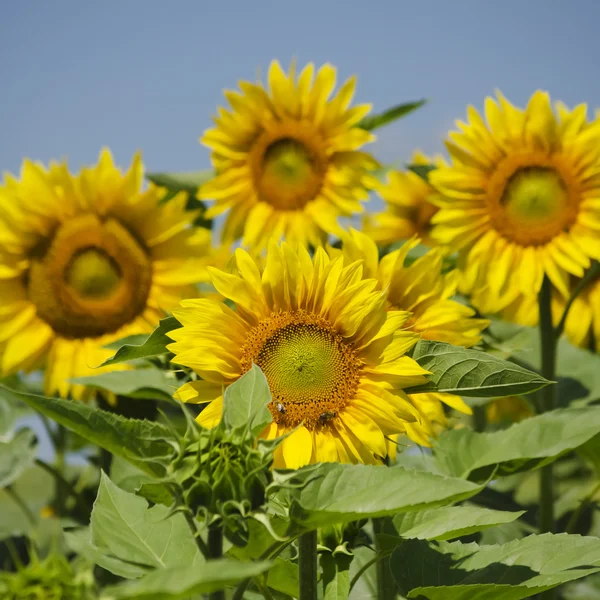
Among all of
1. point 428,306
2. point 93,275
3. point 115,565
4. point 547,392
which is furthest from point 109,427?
point 93,275

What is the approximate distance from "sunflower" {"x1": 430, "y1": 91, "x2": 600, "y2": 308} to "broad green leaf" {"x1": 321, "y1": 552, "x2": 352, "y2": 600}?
49.0 inches

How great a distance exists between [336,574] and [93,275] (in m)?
1.87

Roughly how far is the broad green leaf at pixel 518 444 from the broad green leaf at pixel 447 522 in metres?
0.25

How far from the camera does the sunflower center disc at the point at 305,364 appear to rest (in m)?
1.52

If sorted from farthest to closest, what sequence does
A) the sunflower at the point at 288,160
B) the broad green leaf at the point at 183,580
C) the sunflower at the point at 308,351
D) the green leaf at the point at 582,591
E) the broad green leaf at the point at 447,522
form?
the green leaf at the point at 582,591
the sunflower at the point at 288,160
the sunflower at the point at 308,351
the broad green leaf at the point at 447,522
the broad green leaf at the point at 183,580

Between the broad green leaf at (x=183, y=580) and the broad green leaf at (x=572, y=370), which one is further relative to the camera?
the broad green leaf at (x=572, y=370)

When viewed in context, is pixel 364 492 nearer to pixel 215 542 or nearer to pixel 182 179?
pixel 215 542

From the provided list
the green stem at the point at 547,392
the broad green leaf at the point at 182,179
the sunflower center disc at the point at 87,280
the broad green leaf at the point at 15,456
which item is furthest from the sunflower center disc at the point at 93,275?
the green stem at the point at 547,392

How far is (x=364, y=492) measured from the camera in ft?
3.70

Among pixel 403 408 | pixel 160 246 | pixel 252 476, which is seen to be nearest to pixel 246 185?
pixel 160 246

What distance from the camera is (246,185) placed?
322cm

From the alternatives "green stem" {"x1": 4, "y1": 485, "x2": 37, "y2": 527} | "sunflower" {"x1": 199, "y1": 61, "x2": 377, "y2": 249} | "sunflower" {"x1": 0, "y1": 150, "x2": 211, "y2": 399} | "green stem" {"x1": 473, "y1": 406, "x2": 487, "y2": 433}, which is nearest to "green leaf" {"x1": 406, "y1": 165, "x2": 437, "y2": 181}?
"sunflower" {"x1": 199, "y1": 61, "x2": 377, "y2": 249}

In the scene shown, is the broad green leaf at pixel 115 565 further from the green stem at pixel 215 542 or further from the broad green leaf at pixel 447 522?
the broad green leaf at pixel 447 522

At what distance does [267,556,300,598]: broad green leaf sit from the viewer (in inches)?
57.9
